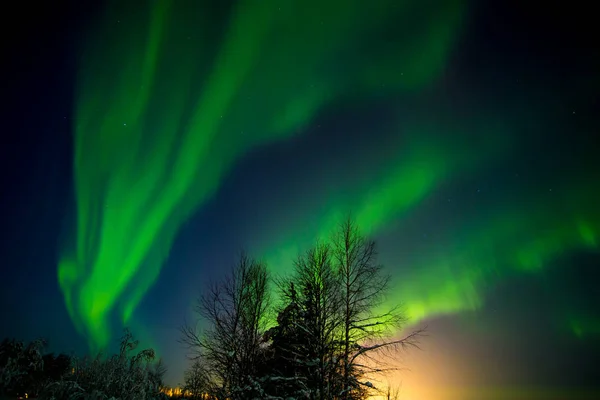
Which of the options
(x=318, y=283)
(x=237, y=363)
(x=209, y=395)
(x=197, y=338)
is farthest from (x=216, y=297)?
(x=318, y=283)

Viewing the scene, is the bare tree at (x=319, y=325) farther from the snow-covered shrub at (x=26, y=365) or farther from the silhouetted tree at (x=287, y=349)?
the snow-covered shrub at (x=26, y=365)

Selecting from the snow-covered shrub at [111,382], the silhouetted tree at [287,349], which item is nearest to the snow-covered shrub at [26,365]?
the snow-covered shrub at [111,382]

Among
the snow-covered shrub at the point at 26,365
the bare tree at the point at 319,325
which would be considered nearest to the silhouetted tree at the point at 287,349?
the bare tree at the point at 319,325

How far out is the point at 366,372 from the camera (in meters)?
15.9

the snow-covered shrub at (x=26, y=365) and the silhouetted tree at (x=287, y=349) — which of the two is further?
the snow-covered shrub at (x=26, y=365)

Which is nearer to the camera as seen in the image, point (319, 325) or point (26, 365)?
point (319, 325)

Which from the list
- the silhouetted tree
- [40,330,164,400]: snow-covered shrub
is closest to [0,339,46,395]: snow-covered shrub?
[40,330,164,400]: snow-covered shrub

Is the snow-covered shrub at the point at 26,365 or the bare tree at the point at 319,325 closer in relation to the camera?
the bare tree at the point at 319,325

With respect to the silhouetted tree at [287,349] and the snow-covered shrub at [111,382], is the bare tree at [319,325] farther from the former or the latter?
the snow-covered shrub at [111,382]

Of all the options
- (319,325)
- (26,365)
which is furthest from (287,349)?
(26,365)

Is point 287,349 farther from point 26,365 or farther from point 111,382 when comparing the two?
point 26,365

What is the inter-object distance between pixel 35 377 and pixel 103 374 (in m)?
10.1

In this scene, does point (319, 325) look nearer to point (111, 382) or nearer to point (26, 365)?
point (111, 382)

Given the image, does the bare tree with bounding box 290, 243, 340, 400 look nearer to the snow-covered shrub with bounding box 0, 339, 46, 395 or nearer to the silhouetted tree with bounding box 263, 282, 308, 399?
the silhouetted tree with bounding box 263, 282, 308, 399
